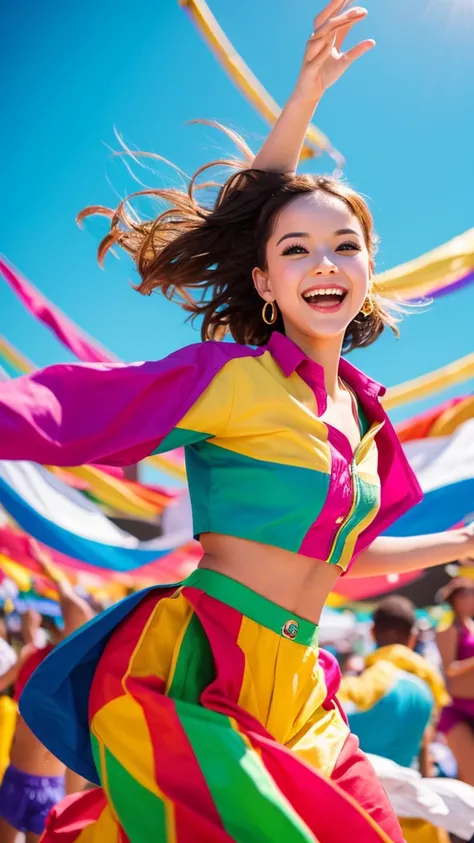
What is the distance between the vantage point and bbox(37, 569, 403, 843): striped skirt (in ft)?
4.39

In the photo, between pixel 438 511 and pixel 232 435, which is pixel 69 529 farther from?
pixel 232 435

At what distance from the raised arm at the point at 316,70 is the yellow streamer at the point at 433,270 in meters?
1.07

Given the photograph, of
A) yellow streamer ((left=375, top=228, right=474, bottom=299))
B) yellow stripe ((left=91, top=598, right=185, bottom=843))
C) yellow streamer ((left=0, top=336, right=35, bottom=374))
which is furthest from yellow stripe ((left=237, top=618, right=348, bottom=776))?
yellow streamer ((left=0, top=336, right=35, bottom=374))

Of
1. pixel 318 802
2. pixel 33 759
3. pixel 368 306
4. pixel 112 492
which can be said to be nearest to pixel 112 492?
pixel 112 492

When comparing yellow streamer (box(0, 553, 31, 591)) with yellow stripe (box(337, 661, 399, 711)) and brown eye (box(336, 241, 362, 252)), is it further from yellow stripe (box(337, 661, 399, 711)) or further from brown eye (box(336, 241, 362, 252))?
brown eye (box(336, 241, 362, 252))

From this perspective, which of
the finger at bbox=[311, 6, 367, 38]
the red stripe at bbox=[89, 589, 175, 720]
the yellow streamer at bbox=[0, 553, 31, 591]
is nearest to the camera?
the red stripe at bbox=[89, 589, 175, 720]

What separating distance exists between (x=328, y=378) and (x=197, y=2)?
2745 millimetres

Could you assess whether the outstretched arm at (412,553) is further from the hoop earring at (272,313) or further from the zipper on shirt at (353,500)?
the hoop earring at (272,313)

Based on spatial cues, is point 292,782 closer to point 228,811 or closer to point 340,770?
point 228,811

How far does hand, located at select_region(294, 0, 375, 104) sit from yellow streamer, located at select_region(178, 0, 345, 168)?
1.95m

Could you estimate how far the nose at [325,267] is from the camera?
5.88 ft

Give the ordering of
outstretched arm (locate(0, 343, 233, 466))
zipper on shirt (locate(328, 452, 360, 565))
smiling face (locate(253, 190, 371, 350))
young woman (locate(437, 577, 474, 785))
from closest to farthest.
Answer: outstretched arm (locate(0, 343, 233, 466)) < zipper on shirt (locate(328, 452, 360, 565)) < smiling face (locate(253, 190, 371, 350)) < young woman (locate(437, 577, 474, 785))

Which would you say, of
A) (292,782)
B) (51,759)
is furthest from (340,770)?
(51,759)

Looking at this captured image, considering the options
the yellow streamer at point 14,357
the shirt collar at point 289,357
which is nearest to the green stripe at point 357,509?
the shirt collar at point 289,357
